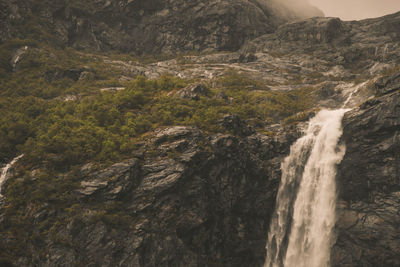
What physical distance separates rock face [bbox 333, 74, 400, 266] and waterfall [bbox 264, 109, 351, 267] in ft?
5.39

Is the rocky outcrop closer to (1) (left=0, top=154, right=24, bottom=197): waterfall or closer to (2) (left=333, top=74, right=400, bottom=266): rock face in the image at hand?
(2) (left=333, top=74, right=400, bottom=266): rock face

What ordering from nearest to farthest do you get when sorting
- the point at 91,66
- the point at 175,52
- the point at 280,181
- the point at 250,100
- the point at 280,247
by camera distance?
the point at 280,247 → the point at 280,181 → the point at 250,100 → the point at 91,66 → the point at 175,52

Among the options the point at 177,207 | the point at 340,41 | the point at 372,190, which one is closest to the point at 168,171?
the point at 177,207

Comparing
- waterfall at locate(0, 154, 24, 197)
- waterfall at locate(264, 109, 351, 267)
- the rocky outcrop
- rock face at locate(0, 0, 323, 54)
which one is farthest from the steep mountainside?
rock face at locate(0, 0, 323, 54)

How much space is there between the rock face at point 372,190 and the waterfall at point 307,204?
1642 millimetres

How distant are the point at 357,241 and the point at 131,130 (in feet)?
114

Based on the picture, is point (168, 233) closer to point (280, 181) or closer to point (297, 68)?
point (280, 181)

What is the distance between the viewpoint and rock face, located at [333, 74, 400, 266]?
3850cm

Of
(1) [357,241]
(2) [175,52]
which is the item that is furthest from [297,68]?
(1) [357,241]

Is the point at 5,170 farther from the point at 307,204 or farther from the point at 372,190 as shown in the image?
the point at 372,190

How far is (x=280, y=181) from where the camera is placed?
4738cm

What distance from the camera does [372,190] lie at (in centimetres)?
4141

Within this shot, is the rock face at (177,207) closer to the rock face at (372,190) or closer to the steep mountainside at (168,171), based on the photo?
the steep mountainside at (168,171)

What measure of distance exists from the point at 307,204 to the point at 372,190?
28.8ft
